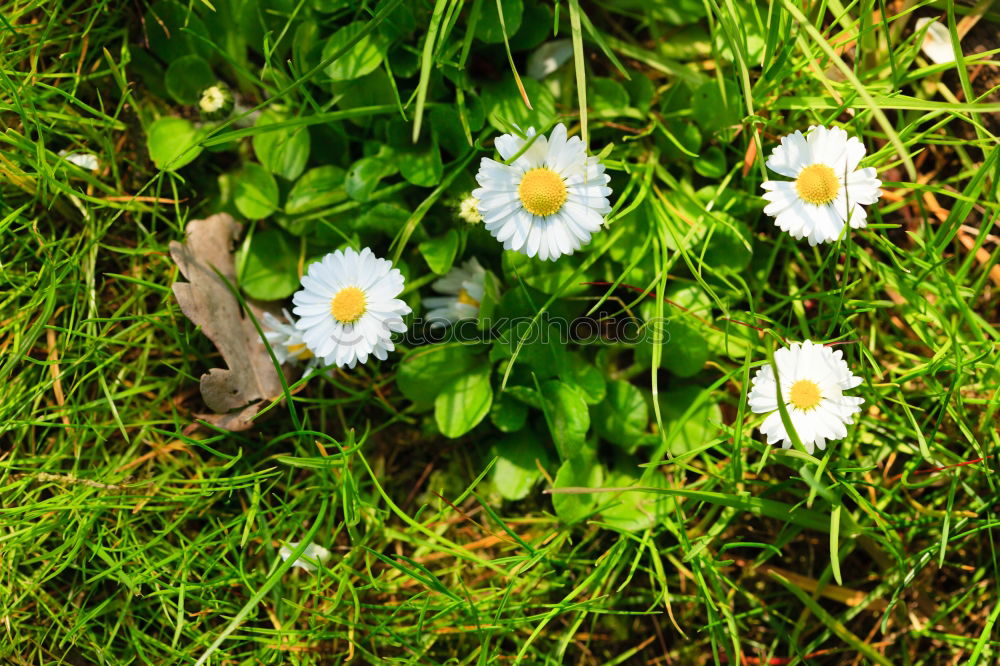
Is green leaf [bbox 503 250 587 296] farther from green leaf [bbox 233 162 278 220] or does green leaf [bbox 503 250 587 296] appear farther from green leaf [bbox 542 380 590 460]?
green leaf [bbox 233 162 278 220]

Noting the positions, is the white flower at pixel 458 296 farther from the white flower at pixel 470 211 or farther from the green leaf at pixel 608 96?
the green leaf at pixel 608 96

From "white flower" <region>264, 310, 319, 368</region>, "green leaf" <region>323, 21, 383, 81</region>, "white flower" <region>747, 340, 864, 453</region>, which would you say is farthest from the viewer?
"white flower" <region>264, 310, 319, 368</region>

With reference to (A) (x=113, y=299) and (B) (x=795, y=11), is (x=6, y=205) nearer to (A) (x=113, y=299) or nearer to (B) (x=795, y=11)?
(A) (x=113, y=299)

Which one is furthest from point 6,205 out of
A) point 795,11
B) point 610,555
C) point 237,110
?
point 795,11

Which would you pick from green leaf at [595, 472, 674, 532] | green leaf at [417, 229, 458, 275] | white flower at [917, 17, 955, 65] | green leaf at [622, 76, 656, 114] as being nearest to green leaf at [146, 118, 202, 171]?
green leaf at [417, 229, 458, 275]

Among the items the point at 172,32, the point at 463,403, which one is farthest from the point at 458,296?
the point at 172,32

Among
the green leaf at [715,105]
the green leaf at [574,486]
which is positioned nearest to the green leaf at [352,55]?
the green leaf at [715,105]
